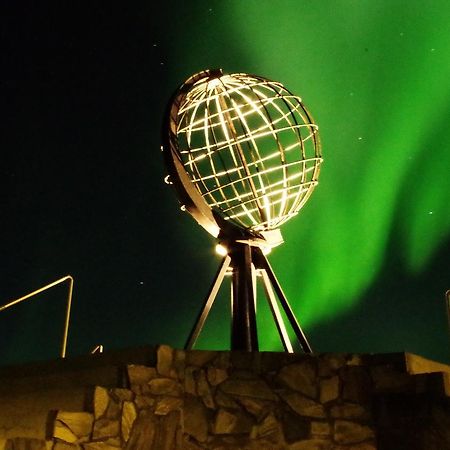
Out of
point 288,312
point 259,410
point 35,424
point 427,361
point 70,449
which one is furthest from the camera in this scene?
point 288,312

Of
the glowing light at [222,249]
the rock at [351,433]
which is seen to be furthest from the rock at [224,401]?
the glowing light at [222,249]

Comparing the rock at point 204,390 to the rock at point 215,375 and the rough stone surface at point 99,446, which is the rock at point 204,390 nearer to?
the rock at point 215,375

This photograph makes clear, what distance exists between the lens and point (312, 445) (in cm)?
622

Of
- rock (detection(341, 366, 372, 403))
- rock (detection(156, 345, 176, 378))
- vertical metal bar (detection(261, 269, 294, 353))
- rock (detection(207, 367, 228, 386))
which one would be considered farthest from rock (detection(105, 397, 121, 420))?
vertical metal bar (detection(261, 269, 294, 353))

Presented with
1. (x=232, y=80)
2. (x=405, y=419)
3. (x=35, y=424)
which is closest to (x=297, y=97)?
(x=232, y=80)

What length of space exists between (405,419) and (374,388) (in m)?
0.42

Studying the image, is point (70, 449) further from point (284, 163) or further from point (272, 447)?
point (284, 163)

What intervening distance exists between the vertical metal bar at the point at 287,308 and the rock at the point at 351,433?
1550 millimetres

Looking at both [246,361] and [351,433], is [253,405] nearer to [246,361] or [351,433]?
[246,361]

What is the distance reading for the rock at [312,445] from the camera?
6.20m

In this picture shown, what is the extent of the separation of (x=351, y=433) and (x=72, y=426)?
8.30ft

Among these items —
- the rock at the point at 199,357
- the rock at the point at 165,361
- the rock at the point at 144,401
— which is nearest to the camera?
the rock at the point at 144,401

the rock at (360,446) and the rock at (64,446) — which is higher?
the rock at (360,446)

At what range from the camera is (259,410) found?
629 cm
